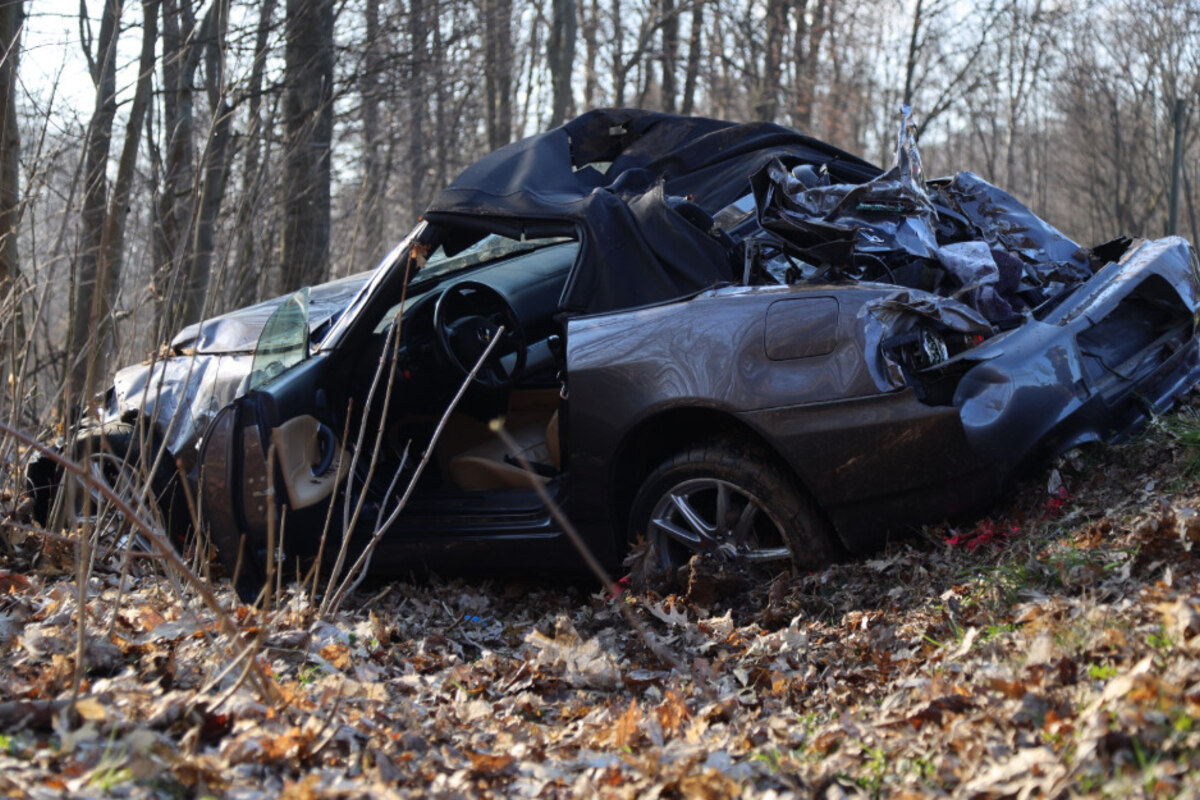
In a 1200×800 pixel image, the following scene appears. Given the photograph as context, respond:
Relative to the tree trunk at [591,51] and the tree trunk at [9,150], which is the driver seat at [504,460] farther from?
the tree trunk at [591,51]

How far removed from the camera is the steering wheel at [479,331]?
496 cm

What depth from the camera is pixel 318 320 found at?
Answer: 5.30 m

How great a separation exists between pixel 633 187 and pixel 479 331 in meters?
0.99

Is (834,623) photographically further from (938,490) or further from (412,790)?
(412,790)

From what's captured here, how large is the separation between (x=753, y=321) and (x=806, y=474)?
23.6 inches

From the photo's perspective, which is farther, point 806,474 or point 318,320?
point 318,320

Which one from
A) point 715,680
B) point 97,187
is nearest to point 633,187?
point 715,680

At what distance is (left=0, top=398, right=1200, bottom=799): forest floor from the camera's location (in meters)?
2.51

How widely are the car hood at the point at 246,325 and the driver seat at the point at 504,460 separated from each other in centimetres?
94

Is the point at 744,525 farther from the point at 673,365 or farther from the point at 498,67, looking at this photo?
the point at 498,67

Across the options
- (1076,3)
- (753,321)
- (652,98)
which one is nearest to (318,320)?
(753,321)

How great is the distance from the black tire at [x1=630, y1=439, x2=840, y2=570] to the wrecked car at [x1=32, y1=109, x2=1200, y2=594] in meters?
0.01

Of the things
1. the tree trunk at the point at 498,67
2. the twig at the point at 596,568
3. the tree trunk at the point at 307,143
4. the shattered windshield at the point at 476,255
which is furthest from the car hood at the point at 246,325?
the tree trunk at the point at 498,67

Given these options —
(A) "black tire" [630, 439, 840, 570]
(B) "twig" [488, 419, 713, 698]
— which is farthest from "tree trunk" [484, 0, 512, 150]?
(B) "twig" [488, 419, 713, 698]
